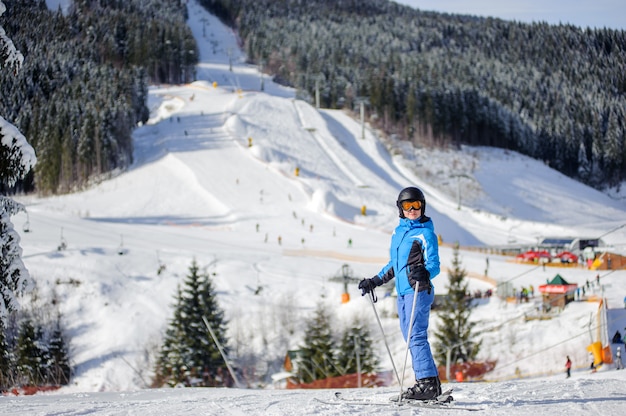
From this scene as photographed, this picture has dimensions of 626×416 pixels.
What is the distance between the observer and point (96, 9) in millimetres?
52719

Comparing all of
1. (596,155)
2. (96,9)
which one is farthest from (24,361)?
(596,155)

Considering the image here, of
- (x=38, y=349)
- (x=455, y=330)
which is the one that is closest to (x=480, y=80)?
(x=455, y=330)

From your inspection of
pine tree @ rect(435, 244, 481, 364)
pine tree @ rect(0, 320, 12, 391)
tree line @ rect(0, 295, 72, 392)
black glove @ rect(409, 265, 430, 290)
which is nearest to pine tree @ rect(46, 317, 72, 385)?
tree line @ rect(0, 295, 72, 392)

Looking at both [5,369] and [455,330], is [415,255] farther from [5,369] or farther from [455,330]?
[455,330]

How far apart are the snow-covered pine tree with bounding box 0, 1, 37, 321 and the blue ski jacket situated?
3288 mm

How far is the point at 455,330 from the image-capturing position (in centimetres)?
2278

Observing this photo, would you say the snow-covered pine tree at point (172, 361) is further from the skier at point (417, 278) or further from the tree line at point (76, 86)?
the skier at point (417, 278)

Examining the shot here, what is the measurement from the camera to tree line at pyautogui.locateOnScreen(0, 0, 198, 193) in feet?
74.7

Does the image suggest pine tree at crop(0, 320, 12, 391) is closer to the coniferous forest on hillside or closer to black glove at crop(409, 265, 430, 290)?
the coniferous forest on hillside

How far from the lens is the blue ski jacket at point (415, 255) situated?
5.53m

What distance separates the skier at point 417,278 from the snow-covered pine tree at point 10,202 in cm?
331

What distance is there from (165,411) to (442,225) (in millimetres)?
42744

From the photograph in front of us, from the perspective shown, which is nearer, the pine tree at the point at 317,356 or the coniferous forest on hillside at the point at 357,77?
the pine tree at the point at 317,356

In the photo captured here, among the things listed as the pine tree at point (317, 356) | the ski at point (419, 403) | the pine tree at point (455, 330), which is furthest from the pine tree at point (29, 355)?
the ski at point (419, 403)
